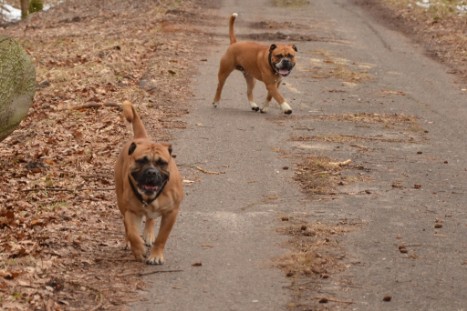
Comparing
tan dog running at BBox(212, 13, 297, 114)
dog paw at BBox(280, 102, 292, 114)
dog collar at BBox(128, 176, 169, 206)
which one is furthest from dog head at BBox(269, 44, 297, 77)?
dog collar at BBox(128, 176, 169, 206)

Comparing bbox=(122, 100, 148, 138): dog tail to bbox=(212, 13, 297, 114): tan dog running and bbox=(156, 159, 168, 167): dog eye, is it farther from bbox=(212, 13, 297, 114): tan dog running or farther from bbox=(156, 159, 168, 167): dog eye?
bbox=(212, 13, 297, 114): tan dog running

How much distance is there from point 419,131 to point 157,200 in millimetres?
7189

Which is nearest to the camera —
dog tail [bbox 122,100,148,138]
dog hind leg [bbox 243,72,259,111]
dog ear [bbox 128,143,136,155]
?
dog ear [bbox 128,143,136,155]

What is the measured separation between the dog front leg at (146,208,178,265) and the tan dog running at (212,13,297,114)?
7169 mm

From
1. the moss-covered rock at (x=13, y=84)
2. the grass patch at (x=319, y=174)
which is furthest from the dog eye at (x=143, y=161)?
the moss-covered rock at (x=13, y=84)

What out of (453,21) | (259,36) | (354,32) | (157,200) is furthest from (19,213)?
(453,21)

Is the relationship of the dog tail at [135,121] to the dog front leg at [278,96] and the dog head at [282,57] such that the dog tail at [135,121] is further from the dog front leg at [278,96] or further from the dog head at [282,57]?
the dog front leg at [278,96]

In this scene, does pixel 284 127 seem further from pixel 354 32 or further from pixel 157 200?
pixel 354 32

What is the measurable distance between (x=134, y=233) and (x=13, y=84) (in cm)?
448

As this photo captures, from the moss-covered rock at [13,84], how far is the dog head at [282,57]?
3957mm

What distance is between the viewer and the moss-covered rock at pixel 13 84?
38.0 feet

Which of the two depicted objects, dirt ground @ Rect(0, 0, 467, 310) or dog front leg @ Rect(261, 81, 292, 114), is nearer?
dirt ground @ Rect(0, 0, 467, 310)

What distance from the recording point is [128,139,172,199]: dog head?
7.43 m

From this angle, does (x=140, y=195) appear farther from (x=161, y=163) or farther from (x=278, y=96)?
(x=278, y=96)
